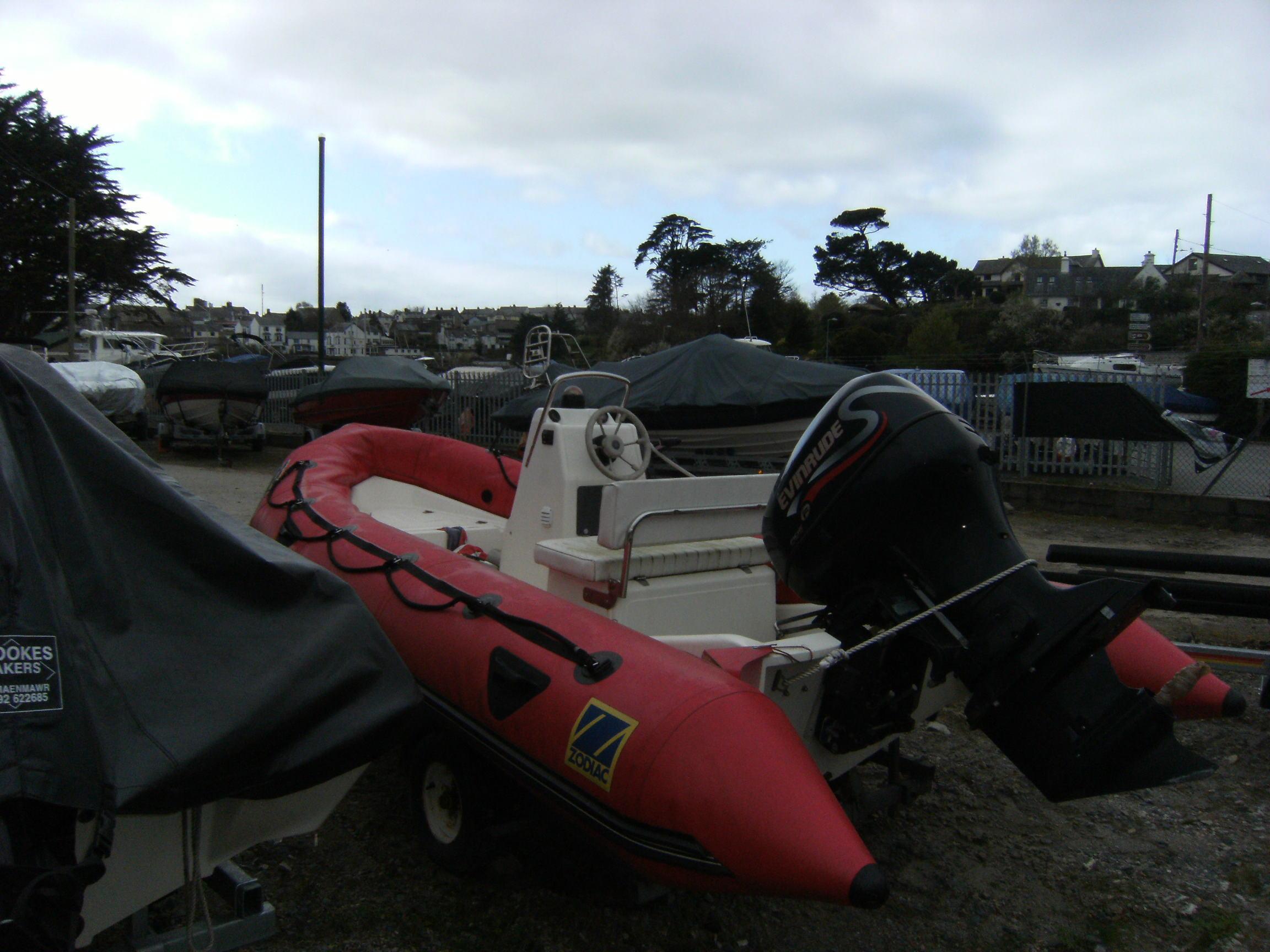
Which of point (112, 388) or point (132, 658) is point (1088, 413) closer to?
point (132, 658)

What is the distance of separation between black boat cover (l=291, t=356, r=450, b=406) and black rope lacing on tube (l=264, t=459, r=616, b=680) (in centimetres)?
870

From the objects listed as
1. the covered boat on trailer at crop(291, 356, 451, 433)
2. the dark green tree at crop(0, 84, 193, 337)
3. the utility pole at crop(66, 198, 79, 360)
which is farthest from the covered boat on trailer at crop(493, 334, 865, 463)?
the dark green tree at crop(0, 84, 193, 337)

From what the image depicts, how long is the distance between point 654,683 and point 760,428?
27.5 feet

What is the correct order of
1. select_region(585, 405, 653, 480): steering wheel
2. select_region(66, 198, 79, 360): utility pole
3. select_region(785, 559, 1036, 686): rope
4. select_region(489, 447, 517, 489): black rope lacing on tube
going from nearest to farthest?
1. select_region(785, 559, 1036, 686): rope
2. select_region(585, 405, 653, 480): steering wheel
3. select_region(489, 447, 517, 489): black rope lacing on tube
4. select_region(66, 198, 79, 360): utility pole

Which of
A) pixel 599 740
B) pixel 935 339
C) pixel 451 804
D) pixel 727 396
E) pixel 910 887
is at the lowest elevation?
pixel 910 887

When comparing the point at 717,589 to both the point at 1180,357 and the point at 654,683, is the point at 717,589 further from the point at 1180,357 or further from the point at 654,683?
the point at 1180,357

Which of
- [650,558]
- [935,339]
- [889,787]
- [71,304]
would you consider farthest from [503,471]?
[935,339]

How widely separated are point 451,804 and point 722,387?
791cm

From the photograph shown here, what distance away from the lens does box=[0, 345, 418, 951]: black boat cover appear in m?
1.89

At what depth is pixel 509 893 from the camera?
3121 millimetres

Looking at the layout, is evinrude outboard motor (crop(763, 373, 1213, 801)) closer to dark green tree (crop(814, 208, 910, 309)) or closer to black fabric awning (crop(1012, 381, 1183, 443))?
black fabric awning (crop(1012, 381, 1183, 443))

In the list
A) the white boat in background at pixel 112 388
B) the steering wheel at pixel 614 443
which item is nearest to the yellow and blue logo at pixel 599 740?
the steering wheel at pixel 614 443

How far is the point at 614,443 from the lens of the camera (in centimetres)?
441

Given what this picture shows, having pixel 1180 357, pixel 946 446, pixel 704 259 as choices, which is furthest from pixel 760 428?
pixel 704 259
